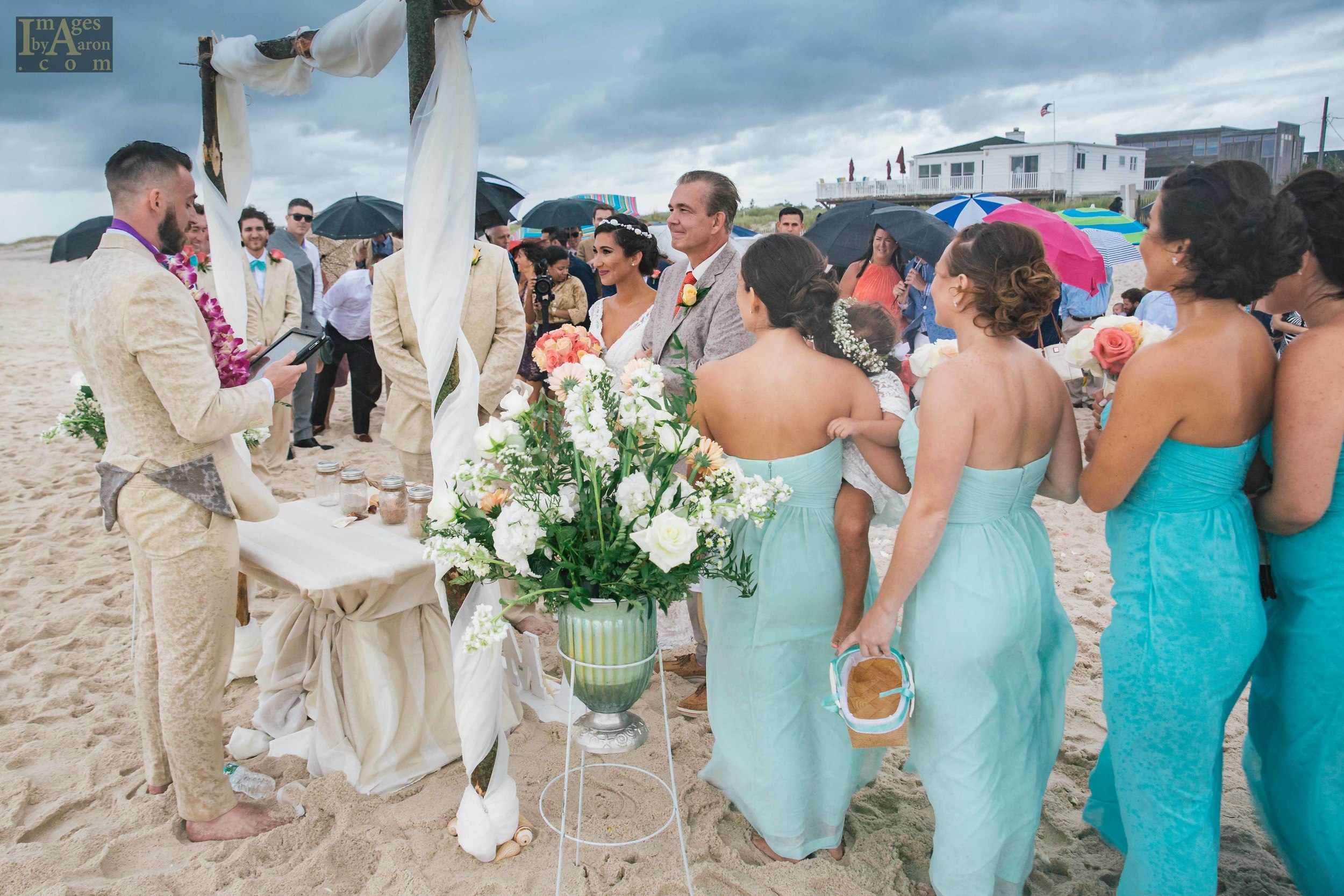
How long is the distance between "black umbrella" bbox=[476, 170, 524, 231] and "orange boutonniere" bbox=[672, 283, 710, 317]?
Result: 2.24m

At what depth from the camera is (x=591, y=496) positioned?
2.06 metres

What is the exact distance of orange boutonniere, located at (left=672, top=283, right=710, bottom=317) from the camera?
357 centimetres

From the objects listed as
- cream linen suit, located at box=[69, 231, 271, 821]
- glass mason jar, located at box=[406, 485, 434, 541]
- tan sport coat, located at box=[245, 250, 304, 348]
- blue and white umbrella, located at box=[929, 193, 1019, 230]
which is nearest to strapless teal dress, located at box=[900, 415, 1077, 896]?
glass mason jar, located at box=[406, 485, 434, 541]

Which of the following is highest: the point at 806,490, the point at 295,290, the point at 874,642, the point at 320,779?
the point at 295,290

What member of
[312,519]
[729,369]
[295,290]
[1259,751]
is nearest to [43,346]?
[295,290]

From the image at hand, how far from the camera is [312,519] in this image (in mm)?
3547

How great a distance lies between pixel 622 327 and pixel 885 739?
8.55 ft

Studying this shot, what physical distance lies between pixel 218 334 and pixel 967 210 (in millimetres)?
7537

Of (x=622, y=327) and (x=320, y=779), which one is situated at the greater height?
(x=622, y=327)

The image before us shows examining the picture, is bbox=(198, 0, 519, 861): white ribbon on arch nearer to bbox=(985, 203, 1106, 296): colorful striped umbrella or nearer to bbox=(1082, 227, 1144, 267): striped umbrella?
bbox=(985, 203, 1106, 296): colorful striped umbrella

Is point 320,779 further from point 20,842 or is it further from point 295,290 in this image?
point 295,290

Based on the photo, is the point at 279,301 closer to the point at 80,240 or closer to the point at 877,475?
the point at 80,240

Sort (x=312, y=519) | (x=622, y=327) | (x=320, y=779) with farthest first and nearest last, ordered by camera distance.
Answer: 1. (x=622, y=327)
2. (x=312, y=519)
3. (x=320, y=779)

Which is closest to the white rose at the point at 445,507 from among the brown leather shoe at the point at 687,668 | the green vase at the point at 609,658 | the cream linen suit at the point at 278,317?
the green vase at the point at 609,658
